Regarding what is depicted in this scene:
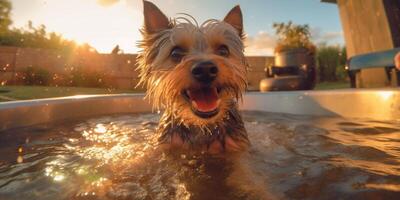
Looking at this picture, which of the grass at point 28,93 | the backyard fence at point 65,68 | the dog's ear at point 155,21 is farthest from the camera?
the backyard fence at point 65,68

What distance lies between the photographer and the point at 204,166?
301 cm

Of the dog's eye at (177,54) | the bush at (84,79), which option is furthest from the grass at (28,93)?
the dog's eye at (177,54)

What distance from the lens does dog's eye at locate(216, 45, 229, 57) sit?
13.1 feet

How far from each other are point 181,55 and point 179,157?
4.09 ft

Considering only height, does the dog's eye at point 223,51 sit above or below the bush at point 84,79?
below

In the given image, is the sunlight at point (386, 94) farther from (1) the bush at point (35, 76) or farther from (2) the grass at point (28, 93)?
(1) the bush at point (35, 76)

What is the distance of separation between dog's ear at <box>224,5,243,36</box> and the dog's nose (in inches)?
55.0

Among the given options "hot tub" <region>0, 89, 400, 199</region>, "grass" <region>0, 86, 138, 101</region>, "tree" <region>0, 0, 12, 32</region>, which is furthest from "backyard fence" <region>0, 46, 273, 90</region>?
"hot tub" <region>0, 89, 400, 199</region>

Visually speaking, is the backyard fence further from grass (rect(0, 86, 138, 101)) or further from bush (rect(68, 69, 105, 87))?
grass (rect(0, 86, 138, 101))

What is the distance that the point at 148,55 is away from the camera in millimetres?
4332

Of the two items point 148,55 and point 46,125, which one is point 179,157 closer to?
point 148,55

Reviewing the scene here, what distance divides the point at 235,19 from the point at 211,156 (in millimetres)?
1979

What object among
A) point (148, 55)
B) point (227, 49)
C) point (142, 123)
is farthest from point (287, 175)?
point (142, 123)

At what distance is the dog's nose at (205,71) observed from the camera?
3.18 m
